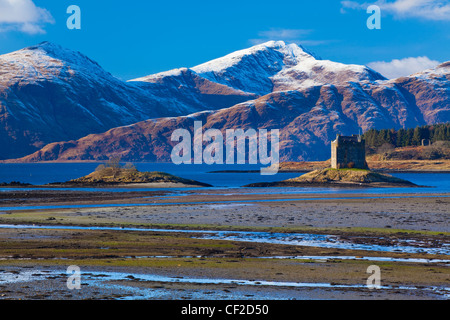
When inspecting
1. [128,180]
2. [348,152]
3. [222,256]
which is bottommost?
[222,256]

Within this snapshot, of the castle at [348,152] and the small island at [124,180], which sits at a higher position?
the castle at [348,152]

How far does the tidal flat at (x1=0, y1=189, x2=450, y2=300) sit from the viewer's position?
22156mm

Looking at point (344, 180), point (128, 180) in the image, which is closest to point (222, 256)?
point (128, 180)

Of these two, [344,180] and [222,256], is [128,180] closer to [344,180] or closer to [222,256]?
[344,180]

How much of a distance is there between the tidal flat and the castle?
251 feet

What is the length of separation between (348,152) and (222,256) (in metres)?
104

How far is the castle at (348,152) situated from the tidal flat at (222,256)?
76516mm

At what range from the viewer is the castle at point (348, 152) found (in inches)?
5108

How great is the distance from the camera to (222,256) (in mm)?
30031

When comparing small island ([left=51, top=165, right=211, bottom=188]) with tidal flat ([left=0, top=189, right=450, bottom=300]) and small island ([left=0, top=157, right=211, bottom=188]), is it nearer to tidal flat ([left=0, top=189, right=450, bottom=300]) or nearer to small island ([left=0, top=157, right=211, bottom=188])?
small island ([left=0, top=157, right=211, bottom=188])

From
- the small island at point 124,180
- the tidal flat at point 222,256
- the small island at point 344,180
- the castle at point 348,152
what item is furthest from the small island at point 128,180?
the tidal flat at point 222,256

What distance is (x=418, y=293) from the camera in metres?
21.5

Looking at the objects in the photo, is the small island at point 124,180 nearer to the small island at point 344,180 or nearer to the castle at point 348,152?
the small island at point 344,180
